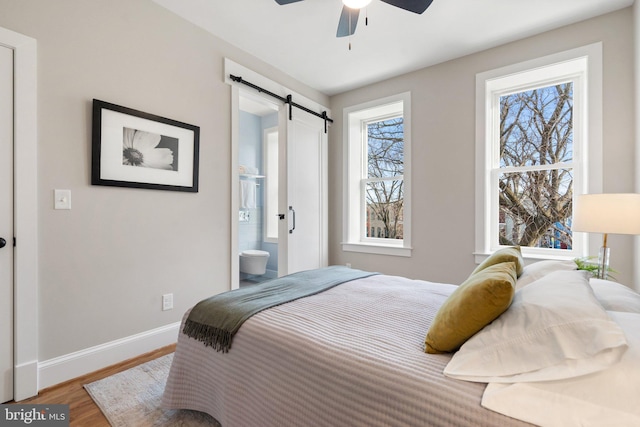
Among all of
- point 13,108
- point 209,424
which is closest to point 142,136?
point 13,108

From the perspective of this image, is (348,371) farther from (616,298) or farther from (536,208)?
(536,208)

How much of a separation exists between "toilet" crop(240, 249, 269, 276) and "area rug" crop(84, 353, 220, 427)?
2447 mm

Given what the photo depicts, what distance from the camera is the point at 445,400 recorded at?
0.87m

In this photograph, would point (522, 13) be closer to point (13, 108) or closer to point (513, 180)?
point (513, 180)

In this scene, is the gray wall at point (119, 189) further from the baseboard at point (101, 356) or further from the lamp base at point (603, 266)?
the lamp base at point (603, 266)

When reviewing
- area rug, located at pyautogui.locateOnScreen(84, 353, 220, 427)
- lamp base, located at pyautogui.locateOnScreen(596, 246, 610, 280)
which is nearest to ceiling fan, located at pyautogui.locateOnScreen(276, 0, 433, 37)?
lamp base, located at pyautogui.locateOnScreen(596, 246, 610, 280)

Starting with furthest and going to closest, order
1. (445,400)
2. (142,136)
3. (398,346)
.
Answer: (142,136) < (398,346) < (445,400)

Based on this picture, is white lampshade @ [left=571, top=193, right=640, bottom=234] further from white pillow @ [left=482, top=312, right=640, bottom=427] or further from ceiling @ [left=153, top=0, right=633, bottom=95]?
ceiling @ [left=153, top=0, right=633, bottom=95]

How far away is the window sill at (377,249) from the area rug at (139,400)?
8.08 feet

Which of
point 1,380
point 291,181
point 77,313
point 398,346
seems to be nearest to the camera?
point 398,346

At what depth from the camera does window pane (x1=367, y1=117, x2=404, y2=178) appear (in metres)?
3.87

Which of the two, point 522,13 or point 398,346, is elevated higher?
point 522,13

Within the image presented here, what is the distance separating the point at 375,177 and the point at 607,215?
2.48 meters

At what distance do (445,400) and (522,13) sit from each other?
2.98m
